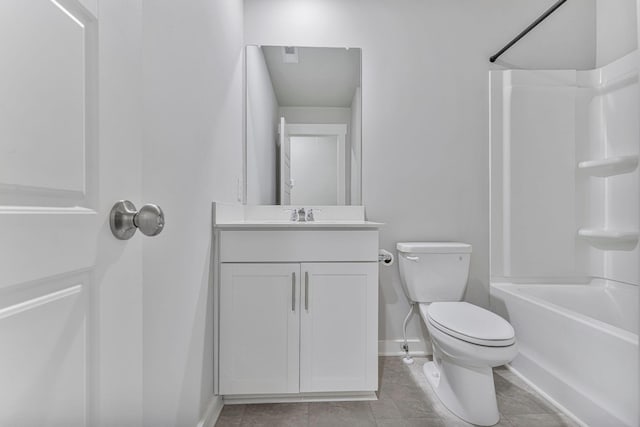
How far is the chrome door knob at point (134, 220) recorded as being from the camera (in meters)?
0.55

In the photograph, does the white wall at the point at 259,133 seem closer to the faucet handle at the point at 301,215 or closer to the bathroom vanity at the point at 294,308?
the faucet handle at the point at 301,215

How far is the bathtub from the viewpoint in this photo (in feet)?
4.10

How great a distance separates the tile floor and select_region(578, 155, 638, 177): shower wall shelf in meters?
1.44

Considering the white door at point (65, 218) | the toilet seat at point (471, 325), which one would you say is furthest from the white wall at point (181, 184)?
the toilet seat at point (471, 325)

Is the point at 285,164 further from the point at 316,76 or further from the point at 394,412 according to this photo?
the point at 394,412

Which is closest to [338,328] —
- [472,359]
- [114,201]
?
[472,359]

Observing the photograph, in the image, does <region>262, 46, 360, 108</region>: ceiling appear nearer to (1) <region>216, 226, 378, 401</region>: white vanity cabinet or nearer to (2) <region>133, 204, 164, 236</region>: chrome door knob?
(1) <region>216, 226, 378, 401</region>: white vanity cabinet

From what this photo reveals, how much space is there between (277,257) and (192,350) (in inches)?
20.6

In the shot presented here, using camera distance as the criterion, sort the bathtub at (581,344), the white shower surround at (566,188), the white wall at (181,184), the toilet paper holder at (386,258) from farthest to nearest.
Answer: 1. the white shower surround at (566,188)
2. the toilet paper holder at (386,258)
3. the bathtub at (581,344)
4. the white wall at (181,184)

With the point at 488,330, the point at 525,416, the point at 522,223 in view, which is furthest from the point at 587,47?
the point at 525,416

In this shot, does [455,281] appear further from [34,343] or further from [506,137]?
[34,343]

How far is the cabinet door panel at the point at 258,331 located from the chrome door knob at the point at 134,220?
0.98 meters

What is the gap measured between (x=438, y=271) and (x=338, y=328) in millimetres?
736

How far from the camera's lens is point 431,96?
211cm
